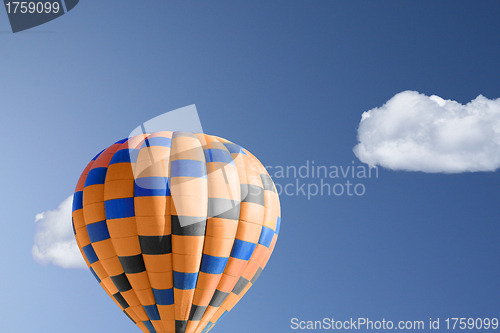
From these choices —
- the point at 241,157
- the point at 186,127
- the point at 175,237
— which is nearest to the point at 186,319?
the point at 175,237

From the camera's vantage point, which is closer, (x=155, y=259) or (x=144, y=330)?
(x=155, y=259)

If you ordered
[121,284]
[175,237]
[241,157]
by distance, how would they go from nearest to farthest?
[175,237]
[121,284]
[241,157]

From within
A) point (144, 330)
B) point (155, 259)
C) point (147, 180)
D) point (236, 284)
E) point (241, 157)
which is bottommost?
point (144, 330)

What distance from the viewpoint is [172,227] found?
9141 mm

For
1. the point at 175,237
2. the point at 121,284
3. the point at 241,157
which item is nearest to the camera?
the point at 175,237

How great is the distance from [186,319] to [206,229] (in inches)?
A: 94.1

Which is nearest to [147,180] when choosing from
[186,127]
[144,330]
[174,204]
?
[174,204]

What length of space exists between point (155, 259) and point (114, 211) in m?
1.53

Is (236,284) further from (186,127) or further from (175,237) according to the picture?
(186,127)

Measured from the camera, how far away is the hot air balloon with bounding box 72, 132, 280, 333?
362 inches

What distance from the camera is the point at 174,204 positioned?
9.16m

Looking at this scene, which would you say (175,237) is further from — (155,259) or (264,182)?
(264,182)

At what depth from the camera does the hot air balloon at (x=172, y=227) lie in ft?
30.2

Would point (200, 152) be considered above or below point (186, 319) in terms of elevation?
above
